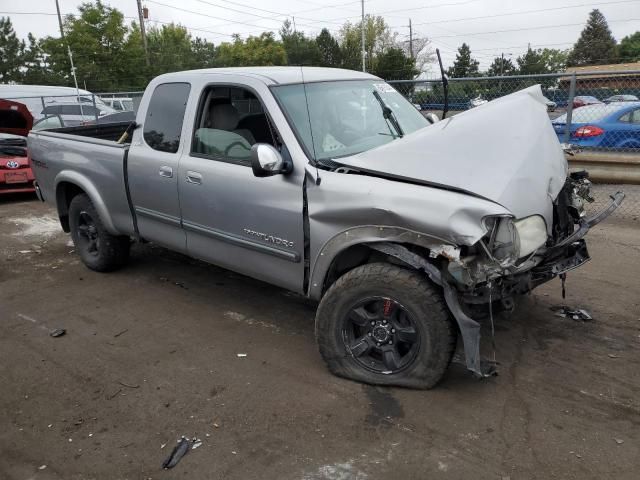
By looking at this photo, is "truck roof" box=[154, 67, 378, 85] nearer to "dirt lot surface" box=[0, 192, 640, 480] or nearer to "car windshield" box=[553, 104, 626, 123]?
"dirt lot surface" box=[0, 192, 640, 480]

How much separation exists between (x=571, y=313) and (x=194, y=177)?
Result: 10.6ft

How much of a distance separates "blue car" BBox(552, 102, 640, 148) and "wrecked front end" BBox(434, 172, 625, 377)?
217 inches

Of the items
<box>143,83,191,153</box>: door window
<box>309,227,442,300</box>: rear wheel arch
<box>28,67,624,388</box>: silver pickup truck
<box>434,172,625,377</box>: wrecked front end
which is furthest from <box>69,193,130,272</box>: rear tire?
<box>434,172,625,377</box>: wrecked front end

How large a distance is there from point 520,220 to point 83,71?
139ft

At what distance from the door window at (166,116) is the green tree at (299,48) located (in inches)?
1905

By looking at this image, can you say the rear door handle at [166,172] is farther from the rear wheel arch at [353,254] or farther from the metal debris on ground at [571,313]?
the metal debris on ground at [571,313]

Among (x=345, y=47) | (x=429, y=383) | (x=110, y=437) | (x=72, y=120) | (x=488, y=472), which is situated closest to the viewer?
(x=488, y=472)

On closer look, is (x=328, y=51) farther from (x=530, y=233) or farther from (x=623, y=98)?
(x=530, y=233)

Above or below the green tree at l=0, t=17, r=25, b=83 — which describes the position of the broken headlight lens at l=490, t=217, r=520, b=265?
below

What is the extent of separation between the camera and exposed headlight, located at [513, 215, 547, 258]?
123 inches

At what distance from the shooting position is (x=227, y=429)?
10.1 ft

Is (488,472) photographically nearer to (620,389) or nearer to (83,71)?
(620,389)

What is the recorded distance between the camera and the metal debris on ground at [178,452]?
2.81 m

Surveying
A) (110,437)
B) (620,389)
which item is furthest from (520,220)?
(110,437)
